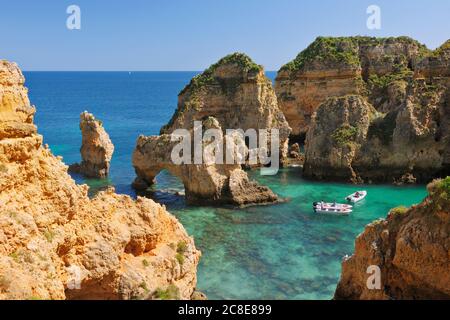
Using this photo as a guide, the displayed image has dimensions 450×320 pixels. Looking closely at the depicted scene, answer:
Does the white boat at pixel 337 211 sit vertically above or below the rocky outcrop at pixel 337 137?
below

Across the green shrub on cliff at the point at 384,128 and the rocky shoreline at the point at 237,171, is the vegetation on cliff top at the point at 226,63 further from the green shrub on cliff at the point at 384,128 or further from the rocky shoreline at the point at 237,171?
the green shrub on cliff at the point at 384,128

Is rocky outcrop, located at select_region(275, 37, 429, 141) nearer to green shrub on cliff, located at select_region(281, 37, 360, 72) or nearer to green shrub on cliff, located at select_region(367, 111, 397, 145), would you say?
green shrub on cliff, located at select_region(281, 37, 360, 72)

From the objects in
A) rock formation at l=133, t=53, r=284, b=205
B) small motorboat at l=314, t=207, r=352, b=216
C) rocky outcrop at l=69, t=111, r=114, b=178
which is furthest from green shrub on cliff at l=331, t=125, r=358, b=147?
rocky outcrop at l=69, t=111, r=114, b=178

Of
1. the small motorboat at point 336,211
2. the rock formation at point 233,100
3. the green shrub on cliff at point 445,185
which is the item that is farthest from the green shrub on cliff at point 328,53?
the green shrub on cliff at point 445,185

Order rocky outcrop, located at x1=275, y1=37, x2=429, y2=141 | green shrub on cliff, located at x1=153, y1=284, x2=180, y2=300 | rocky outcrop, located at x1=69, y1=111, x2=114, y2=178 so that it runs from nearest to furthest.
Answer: green shrub on cliff, located at x1=153, y1=284, x2=180, y2=300
rocky outcrop, located at x1=69, y1=111, x2=114, y2=178
rocky outcrop, located at x1=275, y1=37, x2=429, y2=141

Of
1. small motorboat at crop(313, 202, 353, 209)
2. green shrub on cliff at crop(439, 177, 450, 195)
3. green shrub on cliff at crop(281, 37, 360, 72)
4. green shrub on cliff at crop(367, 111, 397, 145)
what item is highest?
green shrub on cliff at crop(281, 37, 360, 72)

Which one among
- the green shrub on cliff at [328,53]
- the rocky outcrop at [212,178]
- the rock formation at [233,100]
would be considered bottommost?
the rocky outcrop at [212,178]
